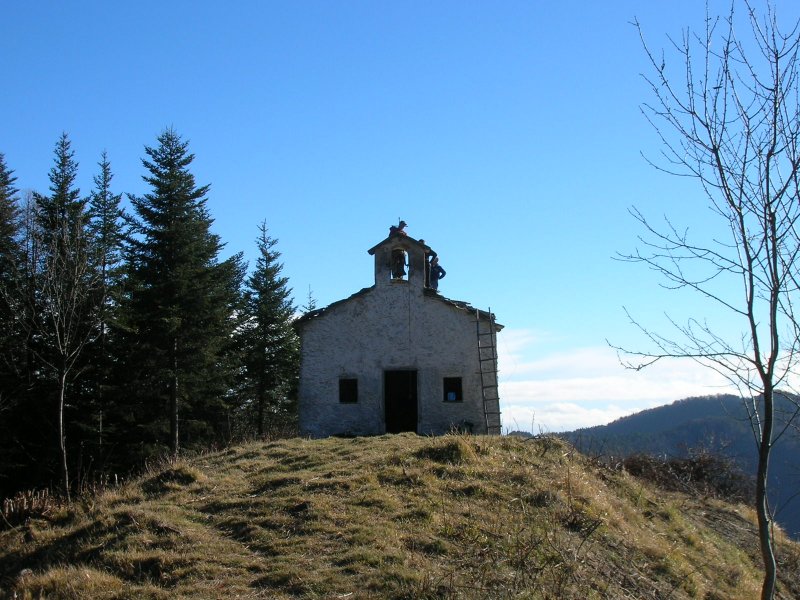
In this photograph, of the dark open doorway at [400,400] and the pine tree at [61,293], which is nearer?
the pine tree at [61,293]

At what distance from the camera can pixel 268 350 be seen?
113 ft

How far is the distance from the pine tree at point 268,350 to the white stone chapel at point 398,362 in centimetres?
998

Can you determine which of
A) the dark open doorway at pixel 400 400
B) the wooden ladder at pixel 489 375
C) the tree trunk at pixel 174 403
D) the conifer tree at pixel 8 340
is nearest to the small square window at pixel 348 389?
the dark open doorway at pixel 400 400

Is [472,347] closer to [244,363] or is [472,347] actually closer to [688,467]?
[688,467]

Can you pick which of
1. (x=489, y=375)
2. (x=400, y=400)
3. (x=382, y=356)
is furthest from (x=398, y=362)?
(x=489, y=375)

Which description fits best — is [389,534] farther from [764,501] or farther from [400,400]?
[400,400]

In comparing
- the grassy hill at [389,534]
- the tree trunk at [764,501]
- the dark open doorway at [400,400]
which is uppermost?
the dark open doorway at [400,400]

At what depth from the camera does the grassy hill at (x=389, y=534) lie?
9.31 m

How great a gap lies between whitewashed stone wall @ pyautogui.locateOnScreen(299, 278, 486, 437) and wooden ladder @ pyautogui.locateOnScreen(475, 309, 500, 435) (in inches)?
7.4

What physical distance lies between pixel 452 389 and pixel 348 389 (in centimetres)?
336

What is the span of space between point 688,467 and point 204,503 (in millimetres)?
16556

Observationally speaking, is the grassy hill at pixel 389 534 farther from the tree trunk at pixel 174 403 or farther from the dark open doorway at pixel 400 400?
the tree trunk at pixel 174 403

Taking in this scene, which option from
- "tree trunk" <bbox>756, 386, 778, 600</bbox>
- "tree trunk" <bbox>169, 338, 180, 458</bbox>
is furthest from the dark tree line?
"tree trunk" <bbox>756, 386, 778, 600</bbox>

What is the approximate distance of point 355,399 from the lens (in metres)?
23.8
